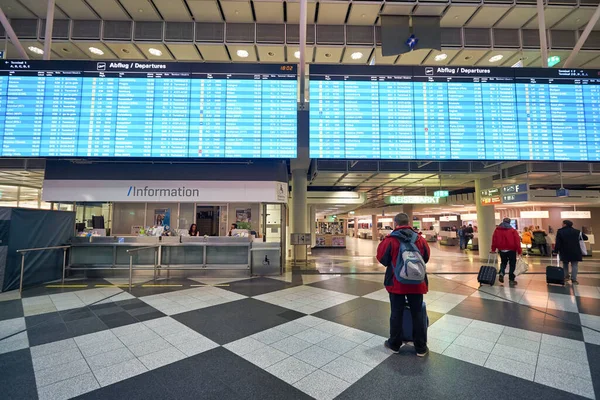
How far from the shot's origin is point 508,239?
6875 mm

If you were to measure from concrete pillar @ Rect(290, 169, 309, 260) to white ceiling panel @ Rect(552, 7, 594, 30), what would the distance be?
826cm

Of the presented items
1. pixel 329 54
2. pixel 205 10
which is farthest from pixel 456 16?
pixel 205 10

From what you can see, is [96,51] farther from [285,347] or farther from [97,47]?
[285,347]

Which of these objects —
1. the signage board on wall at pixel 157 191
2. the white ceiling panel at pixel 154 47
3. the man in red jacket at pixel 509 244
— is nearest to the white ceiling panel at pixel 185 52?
the white ceiling panel at pixel 154 47

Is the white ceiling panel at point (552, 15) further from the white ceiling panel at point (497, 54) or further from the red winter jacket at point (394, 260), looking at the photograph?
the red winter jacket at point (394, 260)

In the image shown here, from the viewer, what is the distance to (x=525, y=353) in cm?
306

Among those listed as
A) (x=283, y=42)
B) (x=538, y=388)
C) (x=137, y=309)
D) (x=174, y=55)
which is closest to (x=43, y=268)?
(x=137, y=309)

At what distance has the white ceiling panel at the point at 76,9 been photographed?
20.1 ft

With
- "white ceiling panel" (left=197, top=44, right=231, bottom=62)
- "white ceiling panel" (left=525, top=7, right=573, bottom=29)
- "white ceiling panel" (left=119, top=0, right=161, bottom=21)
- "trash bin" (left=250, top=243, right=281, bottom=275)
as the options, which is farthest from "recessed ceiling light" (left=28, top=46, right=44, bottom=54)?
"white ceiling panel" (left=525, top=7, right=573, bottom=29)

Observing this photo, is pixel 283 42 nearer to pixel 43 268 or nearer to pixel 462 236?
pixel 43 268

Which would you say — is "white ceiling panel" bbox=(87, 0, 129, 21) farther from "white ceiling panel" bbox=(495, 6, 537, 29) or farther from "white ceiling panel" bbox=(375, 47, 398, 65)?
"white ceiling panel" bbox=(495, 6, 537, 29)

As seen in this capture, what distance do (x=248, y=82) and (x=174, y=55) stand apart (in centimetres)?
288

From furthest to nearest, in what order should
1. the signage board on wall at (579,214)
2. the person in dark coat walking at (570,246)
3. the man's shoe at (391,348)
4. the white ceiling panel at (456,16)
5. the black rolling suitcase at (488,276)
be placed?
the signage board on wall at (579,214), the person in dark coat walking at (570,246), the black rolling suitcase at (488,276), the white ceiling panel at (456,16), the man's shoe at (391,348)

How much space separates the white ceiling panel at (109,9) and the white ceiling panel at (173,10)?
2.94ft
